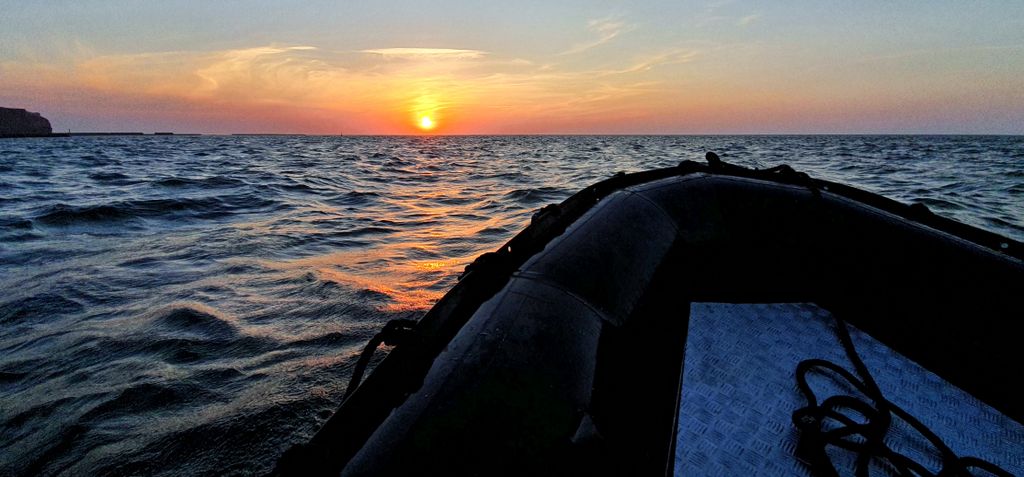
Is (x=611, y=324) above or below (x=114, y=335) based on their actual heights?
above

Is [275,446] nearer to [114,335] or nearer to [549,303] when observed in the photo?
[549,303]

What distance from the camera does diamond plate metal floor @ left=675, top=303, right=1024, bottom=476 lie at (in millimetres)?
1691

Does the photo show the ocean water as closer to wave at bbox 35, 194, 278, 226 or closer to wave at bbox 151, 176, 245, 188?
wave at bbox 35, 194, 278, 226

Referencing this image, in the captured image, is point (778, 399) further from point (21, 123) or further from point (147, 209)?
point (21, 123)

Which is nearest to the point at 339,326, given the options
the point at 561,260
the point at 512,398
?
the point at 561,260

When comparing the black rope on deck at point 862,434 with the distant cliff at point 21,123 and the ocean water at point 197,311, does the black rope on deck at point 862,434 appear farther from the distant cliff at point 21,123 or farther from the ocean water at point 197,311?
the distant cliff at point 21,123

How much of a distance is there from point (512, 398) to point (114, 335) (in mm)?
3919

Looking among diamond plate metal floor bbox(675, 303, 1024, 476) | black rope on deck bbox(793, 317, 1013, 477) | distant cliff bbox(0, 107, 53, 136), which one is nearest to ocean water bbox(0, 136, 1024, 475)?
diamond plate metal floor bbox(675, 303, 1024, 476)

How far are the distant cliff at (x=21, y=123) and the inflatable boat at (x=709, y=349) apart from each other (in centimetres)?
15247

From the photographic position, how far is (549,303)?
5.35 feet

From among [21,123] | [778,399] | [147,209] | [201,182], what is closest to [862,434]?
[778,399]

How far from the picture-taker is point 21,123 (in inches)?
4154

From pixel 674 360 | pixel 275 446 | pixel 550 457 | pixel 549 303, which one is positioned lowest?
pixel 275 446

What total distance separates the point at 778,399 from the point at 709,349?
1.40ft
